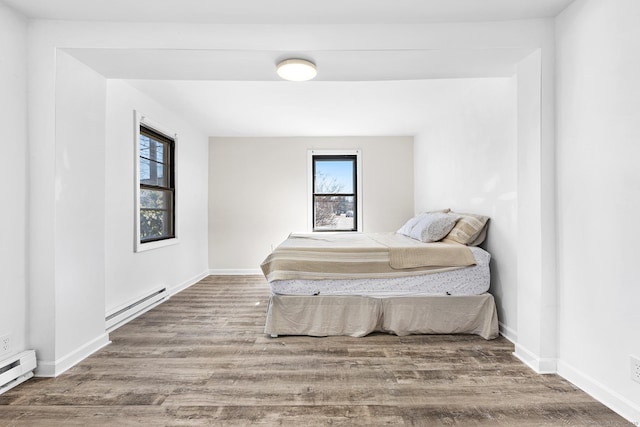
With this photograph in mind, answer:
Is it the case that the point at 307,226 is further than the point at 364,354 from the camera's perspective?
Yes

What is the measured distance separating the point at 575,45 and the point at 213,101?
336 cm

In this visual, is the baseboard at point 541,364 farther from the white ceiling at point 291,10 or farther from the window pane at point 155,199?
the window pane at point 155,199

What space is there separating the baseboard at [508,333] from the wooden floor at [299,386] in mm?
72

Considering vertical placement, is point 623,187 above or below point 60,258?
above

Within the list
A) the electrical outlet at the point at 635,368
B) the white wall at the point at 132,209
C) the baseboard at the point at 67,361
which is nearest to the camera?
the electrical outlet at the point at 635,368

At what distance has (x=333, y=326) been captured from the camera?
278cm

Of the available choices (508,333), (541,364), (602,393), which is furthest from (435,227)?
(602,393)

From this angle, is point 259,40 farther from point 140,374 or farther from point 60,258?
point 140,374

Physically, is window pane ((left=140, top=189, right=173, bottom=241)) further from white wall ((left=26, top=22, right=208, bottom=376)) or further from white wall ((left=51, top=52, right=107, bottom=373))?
white wall ((left=51, top=52, right=107, bottom=373))

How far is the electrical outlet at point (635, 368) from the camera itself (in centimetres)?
160

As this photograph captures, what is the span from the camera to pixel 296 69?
2.33 meters

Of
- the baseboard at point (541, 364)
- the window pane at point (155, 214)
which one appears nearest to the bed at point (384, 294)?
the baseboard at point (541, 364)

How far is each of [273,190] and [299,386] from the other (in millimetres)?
3997

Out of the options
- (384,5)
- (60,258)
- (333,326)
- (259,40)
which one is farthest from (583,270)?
(60,258)
